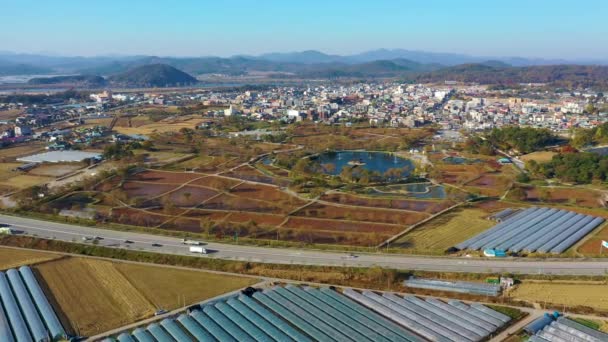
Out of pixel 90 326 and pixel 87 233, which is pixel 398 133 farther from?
pixel 90 326

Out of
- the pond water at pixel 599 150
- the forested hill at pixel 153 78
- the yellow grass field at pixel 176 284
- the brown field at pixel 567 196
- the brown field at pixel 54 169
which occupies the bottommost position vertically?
the yellow grass field at pixel 176 284

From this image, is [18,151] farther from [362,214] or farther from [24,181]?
[362,214]

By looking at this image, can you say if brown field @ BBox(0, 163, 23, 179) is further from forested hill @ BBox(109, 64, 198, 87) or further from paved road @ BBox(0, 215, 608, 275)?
forested hill @ BBox(109, 64, 198, 87)

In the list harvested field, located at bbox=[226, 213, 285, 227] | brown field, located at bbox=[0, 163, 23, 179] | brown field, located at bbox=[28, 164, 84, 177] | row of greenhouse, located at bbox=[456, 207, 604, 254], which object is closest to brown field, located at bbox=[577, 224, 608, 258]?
row of greenhouse, located at bbox=[456, 207, 604, 254]

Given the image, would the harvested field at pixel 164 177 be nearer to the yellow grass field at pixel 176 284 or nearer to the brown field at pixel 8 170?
the brown field at pixel 8 170

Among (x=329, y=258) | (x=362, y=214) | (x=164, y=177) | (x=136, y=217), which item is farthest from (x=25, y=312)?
(x=164, y=177)

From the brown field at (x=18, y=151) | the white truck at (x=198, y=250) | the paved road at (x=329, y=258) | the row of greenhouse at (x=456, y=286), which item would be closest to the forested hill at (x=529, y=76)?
the paved road at (x=329, y=258)

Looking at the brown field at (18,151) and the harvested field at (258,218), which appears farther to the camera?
the brown field at (18,151)
